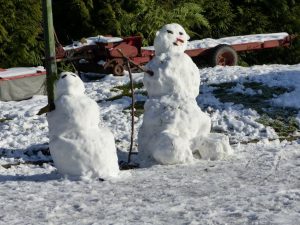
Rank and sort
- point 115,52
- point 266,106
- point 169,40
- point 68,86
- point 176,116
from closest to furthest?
1. point 68,86
2. point 176,116
3. point 169,40
4. point 266,106
5. point 115,52

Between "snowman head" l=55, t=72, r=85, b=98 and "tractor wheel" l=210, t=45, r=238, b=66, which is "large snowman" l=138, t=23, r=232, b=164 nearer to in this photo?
"snowman head" l=55, t=72, r=85, b=98

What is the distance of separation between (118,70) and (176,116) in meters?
5.71

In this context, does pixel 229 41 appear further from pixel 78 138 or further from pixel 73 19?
pixel 78 138

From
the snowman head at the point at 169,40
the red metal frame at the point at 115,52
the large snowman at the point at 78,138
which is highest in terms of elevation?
the snowman head at the point at 169,40

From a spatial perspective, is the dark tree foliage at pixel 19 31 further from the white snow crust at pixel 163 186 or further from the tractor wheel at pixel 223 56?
the white snow crust at pixel 163 186

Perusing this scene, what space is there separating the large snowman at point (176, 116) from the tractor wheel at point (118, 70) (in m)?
5.26

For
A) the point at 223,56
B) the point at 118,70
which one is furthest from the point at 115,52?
the point at 223,56

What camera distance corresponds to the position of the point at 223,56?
14.1 meters

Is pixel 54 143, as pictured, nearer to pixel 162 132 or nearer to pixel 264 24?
pixel 162 132

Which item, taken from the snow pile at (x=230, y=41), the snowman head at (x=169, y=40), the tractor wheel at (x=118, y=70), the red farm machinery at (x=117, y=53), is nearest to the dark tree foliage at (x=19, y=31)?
the red farm machinery at (x=117, y=53)

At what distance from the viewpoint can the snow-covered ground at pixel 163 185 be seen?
17.8 ft

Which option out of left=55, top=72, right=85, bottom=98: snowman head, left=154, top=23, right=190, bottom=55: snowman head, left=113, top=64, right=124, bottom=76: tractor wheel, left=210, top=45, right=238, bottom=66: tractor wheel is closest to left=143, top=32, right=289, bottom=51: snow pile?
left=210, top=45, right=238, bottom=66: tractor wheel

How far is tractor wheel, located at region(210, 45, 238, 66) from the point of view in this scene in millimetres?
13891

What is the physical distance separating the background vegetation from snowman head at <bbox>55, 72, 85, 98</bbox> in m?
7.58
